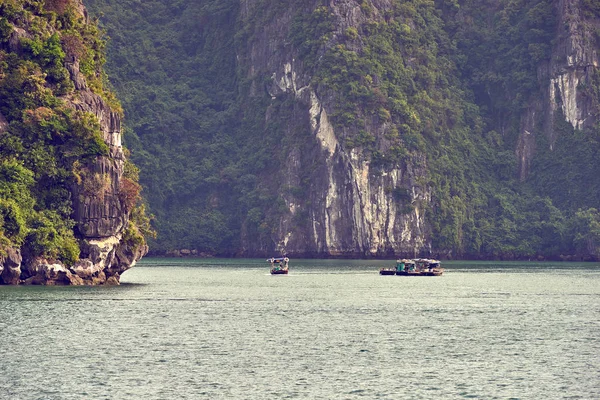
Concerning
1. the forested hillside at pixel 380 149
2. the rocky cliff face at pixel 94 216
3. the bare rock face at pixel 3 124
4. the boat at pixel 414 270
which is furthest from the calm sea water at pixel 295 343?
the forested hillside at pixel 380 149

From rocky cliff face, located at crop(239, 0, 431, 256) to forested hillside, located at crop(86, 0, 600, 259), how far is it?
0.20 metres

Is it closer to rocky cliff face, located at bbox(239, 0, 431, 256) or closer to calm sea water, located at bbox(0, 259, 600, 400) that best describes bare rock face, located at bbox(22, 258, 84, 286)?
calm sea water, located at bbox(0, 259, 600, 400)

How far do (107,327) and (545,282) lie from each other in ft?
181

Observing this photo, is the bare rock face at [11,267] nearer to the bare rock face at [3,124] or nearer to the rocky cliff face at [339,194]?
the bare rock face at [3,124]

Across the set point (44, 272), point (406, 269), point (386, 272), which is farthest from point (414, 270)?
point (44, 272)

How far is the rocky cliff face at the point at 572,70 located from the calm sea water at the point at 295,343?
101310 millimetres

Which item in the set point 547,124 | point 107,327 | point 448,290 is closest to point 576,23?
point 547,124

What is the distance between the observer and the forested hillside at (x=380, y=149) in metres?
175

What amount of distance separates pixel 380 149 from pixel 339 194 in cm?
869

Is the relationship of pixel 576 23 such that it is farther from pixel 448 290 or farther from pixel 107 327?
pixel 107 327

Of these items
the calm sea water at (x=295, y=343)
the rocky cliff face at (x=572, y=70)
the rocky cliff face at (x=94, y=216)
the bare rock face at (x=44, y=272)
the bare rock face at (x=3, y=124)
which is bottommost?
the calm sea water at (x=295, y=343)

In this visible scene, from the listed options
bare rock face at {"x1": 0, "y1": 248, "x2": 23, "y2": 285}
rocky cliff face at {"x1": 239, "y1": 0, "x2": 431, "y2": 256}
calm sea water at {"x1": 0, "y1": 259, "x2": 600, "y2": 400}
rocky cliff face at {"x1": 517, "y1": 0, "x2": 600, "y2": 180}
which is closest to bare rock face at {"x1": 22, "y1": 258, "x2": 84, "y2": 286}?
bare rock face at {"x1": 0, "y1": 248, "x2": 23, "y2": 285}

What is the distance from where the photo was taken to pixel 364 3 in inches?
7283

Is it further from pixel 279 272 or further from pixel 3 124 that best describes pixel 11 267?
pixel 279 272
